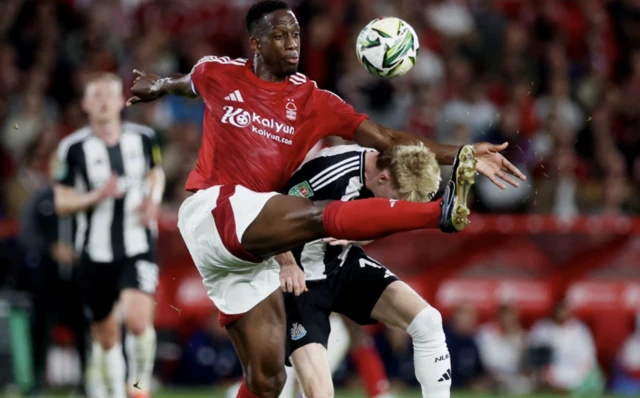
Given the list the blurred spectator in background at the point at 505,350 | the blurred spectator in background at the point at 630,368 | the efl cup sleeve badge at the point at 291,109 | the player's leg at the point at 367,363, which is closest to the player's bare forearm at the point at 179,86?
the efl cup sleeve badge at the point at 291,109

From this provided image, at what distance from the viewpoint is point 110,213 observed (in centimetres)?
923

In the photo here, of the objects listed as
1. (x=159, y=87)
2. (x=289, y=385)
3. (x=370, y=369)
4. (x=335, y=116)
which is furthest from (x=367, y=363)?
(x=159, y=87)

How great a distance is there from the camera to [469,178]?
18.8ft

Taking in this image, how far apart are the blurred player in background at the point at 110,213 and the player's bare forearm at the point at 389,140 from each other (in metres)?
2.62

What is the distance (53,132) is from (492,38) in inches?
225

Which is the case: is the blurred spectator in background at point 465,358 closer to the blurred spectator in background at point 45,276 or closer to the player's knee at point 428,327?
the blurred spectator in background at point 45,276

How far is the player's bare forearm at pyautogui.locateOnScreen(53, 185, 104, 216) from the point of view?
29.7 ft

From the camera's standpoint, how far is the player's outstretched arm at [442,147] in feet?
20.9

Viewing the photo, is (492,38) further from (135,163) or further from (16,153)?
(135,163)

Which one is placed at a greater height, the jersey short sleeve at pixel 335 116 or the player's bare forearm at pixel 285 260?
the jersey short sleeve at pixel 335 116

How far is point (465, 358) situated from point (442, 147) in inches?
208

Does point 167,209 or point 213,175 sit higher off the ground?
point 213,175

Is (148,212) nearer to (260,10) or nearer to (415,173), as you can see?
(260,10)

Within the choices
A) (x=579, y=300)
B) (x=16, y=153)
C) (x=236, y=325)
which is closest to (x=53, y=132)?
(x=16, y=153)
